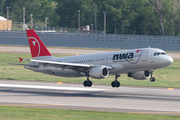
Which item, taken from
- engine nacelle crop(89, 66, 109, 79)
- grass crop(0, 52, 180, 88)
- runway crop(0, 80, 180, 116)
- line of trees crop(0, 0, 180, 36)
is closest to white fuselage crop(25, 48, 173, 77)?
engine nacelle crop(89, 66, 109, 79)

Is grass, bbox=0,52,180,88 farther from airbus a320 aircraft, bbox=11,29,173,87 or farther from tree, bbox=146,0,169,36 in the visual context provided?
tree, bbox=146,0,169,36

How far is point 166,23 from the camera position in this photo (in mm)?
139625

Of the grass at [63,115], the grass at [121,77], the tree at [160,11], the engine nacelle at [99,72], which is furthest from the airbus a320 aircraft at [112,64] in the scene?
the tree at [160,11]

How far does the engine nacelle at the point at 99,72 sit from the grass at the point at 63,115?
12.1 meters

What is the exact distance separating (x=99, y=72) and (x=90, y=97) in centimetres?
352

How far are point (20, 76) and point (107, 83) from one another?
17126 millimetres

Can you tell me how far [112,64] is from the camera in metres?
45.7

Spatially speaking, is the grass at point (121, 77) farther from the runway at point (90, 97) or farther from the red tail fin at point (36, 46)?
the red tail fin at point (36, 46)

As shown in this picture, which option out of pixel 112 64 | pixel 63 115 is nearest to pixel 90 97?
pixel 112 64

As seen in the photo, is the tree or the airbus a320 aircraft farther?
the tree

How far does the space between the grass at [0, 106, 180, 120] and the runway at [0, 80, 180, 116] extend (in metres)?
2.39

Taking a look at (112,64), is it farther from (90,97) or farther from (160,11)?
(160,11)

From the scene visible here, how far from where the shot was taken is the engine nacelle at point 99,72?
1718 inches

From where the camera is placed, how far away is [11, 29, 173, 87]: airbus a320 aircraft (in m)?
43.8
